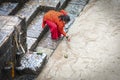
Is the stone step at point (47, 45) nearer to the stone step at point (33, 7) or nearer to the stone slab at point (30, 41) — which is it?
the stone slab at point (30, 41)

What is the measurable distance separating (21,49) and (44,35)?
1899 millimetres

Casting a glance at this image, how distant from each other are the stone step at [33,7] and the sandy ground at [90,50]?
109cm

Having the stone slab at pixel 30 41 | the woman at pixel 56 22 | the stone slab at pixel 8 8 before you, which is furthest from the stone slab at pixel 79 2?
the stone slab at pixel 30 41

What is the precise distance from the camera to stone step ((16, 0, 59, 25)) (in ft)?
33.2

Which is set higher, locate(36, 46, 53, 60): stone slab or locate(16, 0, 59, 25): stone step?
locate(16, 0, 59, 25): stone step

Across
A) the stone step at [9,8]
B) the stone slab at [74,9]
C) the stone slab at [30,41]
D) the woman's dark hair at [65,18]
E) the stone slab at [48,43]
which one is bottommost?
the stone slab at [74,9]

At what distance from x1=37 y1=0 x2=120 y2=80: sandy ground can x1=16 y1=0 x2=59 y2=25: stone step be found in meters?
1.09

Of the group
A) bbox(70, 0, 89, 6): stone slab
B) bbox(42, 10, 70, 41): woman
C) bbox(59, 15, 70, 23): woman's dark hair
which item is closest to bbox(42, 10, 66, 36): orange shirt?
bbox(42, 10, 70, 41): woman

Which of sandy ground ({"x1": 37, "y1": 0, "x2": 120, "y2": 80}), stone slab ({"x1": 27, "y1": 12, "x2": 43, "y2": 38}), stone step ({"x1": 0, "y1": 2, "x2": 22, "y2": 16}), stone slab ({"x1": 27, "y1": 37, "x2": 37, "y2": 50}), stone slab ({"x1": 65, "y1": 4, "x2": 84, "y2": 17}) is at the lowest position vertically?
stone slab ({"x1": 65, "y1": 4, "x2": 84, "y2": 17})

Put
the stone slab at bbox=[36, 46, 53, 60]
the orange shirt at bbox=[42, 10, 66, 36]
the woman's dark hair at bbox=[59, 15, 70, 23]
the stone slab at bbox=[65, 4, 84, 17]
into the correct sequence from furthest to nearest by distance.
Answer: the stone slab at bbox=[65, 4, 84, 17] < the orange shirt at bbox=[42, 10, 66, 36] < the woman's dark hair at bbox=[59, 15, 70, 23] < the stone slab at bbox=[36, 46, 53, 60]

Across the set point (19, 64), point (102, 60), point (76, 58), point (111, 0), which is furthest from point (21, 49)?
point (111, 0)

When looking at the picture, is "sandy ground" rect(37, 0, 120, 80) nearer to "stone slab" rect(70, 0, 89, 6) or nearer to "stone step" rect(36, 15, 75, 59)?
"stone step" rect(36, 15, 75, 59)

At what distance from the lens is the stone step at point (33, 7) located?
1011 centimetres

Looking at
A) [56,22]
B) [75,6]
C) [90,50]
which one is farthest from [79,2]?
[90,50]
